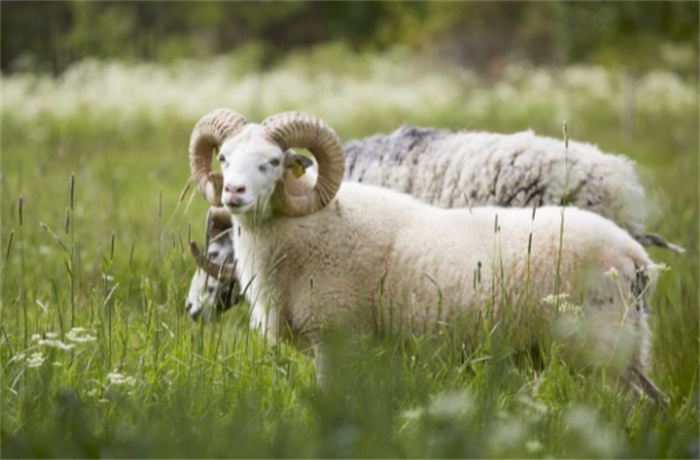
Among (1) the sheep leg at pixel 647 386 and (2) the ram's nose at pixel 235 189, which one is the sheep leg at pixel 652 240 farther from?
(2) the ram's nose at pixel 235 189

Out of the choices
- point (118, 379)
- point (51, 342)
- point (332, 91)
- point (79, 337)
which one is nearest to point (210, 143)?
point (79, 337)

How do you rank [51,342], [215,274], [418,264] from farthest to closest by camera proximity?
[215,274], [418,264], [51,342]

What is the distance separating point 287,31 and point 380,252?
2573cm

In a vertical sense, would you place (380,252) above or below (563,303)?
above

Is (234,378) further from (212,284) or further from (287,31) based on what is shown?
(287,31)

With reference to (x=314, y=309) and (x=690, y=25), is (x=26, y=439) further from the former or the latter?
(x=690, y=25)

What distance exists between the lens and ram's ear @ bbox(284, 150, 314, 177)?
199 inches

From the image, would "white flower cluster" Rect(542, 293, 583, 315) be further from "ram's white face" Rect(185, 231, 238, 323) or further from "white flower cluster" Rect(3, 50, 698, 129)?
"white flower cluster" Rect(3, 50, 698, 129)

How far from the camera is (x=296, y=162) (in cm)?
511

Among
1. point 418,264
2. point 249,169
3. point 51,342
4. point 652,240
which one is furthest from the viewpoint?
point 652,240

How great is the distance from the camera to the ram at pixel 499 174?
5.74 meters

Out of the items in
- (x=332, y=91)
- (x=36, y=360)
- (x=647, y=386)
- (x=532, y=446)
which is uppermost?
(x=332, y=91)

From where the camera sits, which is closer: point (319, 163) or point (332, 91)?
point (319, 163)

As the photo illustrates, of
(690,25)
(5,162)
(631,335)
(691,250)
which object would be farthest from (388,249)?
(690,25)
